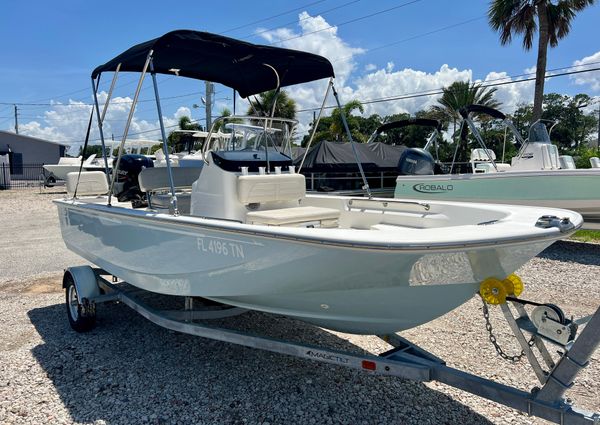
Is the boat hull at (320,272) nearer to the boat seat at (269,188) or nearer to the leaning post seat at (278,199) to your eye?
the leaning post seat at (278,199)

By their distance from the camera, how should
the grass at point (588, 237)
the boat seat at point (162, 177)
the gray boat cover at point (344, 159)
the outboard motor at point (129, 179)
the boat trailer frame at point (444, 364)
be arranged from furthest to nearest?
the gray boat cover at point (344, 159)
the grass at point (588, 237)
the outboard motor at point (129, 179)
the boat seat at point (162, 177)
the boat trailer frame at point (444, 364)

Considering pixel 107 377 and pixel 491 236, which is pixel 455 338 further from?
pixel 107 377

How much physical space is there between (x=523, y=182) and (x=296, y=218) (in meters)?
5.56

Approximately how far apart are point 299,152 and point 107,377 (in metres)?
13.5

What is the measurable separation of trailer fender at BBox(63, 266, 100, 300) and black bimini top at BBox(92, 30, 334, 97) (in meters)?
1.91

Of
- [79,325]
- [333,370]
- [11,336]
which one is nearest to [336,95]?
[333,370]

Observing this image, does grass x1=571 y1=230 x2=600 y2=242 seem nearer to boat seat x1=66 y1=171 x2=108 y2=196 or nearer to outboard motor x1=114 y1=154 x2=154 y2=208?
outboard motor x1=114 y1=154 x2=154 y2=208

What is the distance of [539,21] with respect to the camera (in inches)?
591

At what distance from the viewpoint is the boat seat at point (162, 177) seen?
14.5 feet

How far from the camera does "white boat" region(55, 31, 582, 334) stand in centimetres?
239

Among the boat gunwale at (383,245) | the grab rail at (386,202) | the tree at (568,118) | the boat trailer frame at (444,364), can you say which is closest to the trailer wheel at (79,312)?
the boat trailer frame at (444,364)

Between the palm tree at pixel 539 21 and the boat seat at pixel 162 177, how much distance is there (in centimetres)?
1305

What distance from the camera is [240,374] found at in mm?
3463

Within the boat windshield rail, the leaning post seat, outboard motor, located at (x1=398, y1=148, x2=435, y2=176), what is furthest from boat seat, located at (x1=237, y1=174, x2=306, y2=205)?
outboard motor, located at (x1=398, y1=148, x2=435, y2=176)
